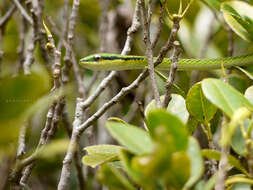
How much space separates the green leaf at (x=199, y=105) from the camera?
1.45 m

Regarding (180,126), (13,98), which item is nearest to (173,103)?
(180,126)

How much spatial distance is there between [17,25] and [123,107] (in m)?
1.20

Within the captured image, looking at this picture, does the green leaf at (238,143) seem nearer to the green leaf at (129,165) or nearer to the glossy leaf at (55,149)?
the green leaf at (129,165)

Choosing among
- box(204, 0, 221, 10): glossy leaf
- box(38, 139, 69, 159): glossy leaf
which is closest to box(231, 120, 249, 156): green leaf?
box(38, 139, 69, 159): glossy leaf

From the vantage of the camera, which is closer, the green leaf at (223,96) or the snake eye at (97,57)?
the green leaf at (223,96)

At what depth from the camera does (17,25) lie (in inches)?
144

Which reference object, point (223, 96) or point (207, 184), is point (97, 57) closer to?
point (223, 96)

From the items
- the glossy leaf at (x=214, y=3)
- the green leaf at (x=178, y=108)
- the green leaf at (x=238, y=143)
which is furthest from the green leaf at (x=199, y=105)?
the glossy leaf at (x=214, y=3)

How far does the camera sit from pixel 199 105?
1459 mm

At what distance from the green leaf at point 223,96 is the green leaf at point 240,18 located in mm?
704

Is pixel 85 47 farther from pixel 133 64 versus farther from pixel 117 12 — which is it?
pixel 133 64

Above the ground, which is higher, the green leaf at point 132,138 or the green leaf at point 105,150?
the green leaf at point 132,138

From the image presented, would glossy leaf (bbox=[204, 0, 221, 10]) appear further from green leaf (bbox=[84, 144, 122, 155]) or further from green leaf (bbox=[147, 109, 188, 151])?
green leaf (bbox=[147, 109, 188, 151])

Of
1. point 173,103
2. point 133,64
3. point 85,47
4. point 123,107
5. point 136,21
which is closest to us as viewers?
A: point 173,103
